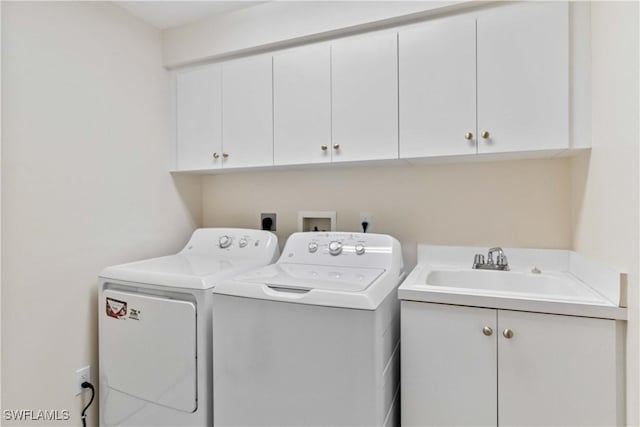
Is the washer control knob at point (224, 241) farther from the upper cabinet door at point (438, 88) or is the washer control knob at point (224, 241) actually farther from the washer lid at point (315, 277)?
the upper cabinet door at point (438, 88)

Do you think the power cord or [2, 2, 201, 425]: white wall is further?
the power cord

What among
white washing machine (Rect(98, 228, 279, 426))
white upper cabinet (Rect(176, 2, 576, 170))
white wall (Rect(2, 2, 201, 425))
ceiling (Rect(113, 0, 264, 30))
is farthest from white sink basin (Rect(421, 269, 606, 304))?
ceiling (Rect(113, 0, 264, 30))

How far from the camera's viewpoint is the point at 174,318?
1.46 metres

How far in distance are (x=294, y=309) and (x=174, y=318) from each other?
0.57m

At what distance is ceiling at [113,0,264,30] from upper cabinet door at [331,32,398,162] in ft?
2.00

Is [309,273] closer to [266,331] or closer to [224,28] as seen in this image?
[266,331]

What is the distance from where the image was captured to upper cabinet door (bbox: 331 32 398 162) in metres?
1.59

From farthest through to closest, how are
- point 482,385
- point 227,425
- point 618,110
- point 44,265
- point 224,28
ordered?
point 224,28, point 44,265, point 227,425, point 482,385, point 618,110

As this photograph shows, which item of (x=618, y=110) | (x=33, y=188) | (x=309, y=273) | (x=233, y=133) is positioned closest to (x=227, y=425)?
(x=309, y=273)

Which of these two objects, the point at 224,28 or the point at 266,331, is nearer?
the point at 266,331

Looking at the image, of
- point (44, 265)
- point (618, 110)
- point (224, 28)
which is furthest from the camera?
point (224, 28)

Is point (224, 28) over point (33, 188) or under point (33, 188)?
over

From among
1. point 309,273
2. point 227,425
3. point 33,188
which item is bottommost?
point 227,425

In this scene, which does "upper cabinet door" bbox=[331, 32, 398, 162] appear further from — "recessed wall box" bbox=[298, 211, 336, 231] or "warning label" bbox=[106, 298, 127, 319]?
"warning label" bbox=[106, 298, 127, 319]
